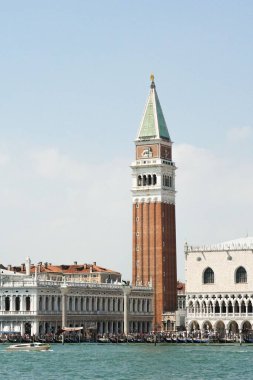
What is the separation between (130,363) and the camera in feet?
304

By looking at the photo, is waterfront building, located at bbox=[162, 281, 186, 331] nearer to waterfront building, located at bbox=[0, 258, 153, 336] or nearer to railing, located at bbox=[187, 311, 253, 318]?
waterfront building, located at bbox=[0, 258, 153, 336]

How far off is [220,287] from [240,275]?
2.44 meters

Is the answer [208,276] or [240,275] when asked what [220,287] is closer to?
[208,276]

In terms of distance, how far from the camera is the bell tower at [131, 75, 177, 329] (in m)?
144

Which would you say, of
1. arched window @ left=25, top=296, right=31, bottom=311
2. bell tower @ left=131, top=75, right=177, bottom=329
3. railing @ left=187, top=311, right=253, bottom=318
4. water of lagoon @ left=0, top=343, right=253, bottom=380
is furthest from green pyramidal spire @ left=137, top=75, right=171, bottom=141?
water of lagoon @ left=0, top=343, right=253, bottom=380

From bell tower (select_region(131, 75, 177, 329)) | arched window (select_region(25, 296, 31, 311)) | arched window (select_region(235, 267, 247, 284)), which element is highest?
bell tower (select_region(131, 75, 177, 329))

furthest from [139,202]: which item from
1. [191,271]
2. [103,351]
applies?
[103,351]

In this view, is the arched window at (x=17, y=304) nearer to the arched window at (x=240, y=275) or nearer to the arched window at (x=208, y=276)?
the arched window at (x=208, y=276)

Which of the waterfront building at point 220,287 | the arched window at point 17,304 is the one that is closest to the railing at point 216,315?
the waterfront building at point 220,287

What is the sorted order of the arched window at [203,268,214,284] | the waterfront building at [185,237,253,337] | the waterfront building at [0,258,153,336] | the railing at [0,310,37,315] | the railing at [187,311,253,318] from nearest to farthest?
1. the railing at [0,310,37,315]
2. the waterfront building at [0,258,153,336]
3. the waterfront building at [185,237,253,337]
4. the railing at [187,311,253,318]
5. the arched window at [203,268,214,284]

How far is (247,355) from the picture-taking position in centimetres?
10394

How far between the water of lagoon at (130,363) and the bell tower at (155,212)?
25.3m

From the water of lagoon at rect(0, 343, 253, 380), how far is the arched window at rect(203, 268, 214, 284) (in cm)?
1543

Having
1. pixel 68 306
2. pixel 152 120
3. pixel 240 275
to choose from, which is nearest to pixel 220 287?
pixel 240 275
